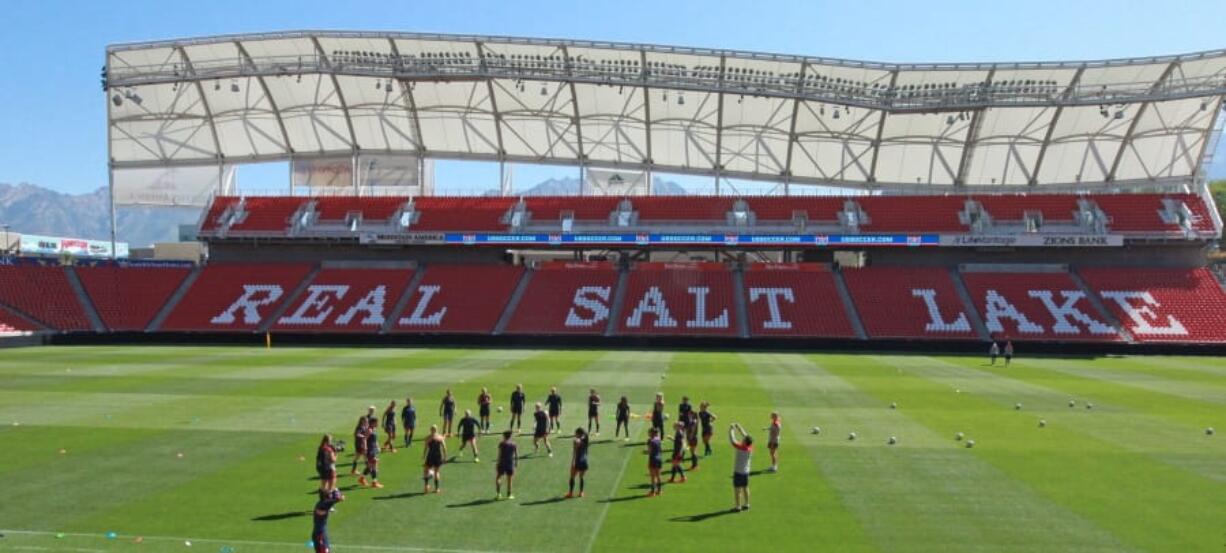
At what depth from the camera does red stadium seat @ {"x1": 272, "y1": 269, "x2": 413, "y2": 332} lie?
48.2 m

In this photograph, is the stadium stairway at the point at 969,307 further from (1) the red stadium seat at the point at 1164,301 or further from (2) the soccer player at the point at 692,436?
(2) the soccer player at the point at 692,436

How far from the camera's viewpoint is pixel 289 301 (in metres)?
51.5

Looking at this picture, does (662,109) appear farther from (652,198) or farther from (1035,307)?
(1035,307)

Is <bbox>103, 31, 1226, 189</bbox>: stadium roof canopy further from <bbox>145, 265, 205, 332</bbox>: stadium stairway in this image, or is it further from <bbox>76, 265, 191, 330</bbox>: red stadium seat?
<bbox>145, 265, 205, 332</bbox>: stadium stairway

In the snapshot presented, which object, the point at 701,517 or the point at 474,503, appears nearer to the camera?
the point at 701,517

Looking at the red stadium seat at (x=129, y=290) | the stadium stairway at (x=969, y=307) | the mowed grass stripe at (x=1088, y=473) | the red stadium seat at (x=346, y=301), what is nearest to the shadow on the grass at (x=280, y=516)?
the mowed grass stripe at (x=1088, y=473)

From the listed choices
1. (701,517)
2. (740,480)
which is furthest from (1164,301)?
(701,517)

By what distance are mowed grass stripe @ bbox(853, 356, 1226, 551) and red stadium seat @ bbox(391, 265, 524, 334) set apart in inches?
1018

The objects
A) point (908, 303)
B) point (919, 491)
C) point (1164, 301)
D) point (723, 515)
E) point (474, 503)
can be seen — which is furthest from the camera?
point (908, 303)

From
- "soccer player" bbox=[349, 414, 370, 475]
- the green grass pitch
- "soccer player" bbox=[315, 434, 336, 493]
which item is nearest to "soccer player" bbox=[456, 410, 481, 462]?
the green grass pitch

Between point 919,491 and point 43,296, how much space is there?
2057 inches

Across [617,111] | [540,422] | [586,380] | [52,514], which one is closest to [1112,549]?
[540,422]

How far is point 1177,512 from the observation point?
1424cm

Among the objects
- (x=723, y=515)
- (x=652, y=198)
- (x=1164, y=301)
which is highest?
(x=652, y=198)
